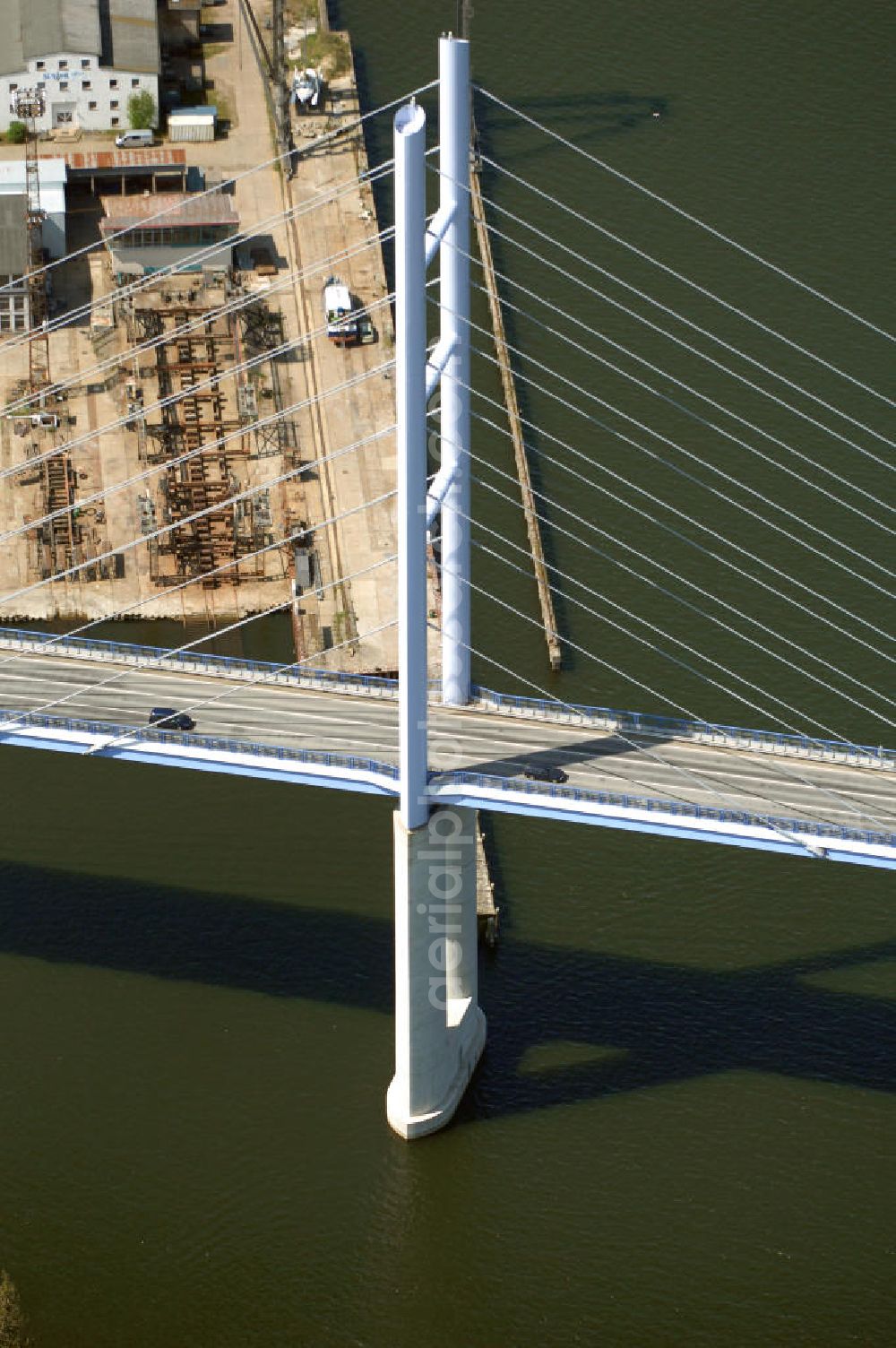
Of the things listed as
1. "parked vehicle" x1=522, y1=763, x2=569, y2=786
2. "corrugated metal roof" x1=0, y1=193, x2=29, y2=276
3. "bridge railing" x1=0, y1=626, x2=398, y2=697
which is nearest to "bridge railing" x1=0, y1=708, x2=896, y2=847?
"parked vehicle" x1=522, y1=763, x2=569, y2=786

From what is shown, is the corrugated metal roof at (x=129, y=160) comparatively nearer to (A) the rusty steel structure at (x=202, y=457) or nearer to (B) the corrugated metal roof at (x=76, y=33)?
(B) the corrugated metal roof at (x=76, y=33)

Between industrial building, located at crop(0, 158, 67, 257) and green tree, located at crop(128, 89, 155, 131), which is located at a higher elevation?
green tree, located at crop(128, 89, 155, 131)

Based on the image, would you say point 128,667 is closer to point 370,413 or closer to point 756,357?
point 370,413

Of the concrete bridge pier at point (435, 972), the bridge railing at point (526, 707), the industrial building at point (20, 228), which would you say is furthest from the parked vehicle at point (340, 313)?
the concrete bridge pier at point (435, 972)

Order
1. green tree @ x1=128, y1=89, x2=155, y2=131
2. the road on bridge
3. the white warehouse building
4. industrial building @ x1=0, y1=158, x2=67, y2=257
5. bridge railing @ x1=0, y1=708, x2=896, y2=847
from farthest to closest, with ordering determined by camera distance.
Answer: green tree @ x1=128, y1=89, x2=155, y2=131 < the white warehouse building < industrial building @ x1=0, y1=158, x2=67, y2=257 < the road on bridge < bridge railing @ x1=0, y1=708, x2=896, y2=847

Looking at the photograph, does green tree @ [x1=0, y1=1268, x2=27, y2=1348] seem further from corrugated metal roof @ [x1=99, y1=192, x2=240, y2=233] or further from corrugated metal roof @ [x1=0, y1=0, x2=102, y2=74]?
corrugated metal roof @ [x1=0, y1=0, x2=102, y2=74]

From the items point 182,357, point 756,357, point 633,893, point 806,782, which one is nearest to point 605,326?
point 756,357
